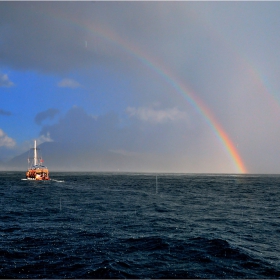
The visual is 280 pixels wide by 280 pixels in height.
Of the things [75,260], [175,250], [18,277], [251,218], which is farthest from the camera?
[251,218]

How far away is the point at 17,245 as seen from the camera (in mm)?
21547

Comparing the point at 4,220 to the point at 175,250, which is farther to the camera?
the point at 4,220

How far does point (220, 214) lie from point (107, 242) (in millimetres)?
21974

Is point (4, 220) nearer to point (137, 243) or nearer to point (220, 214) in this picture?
point (137, 243)

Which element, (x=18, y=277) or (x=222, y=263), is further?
(x=222, y=263)

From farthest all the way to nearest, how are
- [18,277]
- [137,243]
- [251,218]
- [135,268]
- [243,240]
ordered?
[251,218] → [243,240] → [137,243] → [135,268] → [18,277]

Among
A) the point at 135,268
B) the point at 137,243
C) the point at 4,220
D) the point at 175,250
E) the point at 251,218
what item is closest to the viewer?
the point at 135,268

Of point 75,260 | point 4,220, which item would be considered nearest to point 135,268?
point 75,260

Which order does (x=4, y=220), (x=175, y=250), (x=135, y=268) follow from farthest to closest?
1. (x=4, y=220)
2. (x=175, y=250)
3. (x=135, y=268)

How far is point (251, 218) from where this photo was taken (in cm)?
3631

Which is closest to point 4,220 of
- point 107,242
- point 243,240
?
point 107,242

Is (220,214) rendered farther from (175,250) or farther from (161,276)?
(161,276)

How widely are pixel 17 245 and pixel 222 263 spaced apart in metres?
15.1

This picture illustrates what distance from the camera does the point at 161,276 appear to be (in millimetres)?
16016
